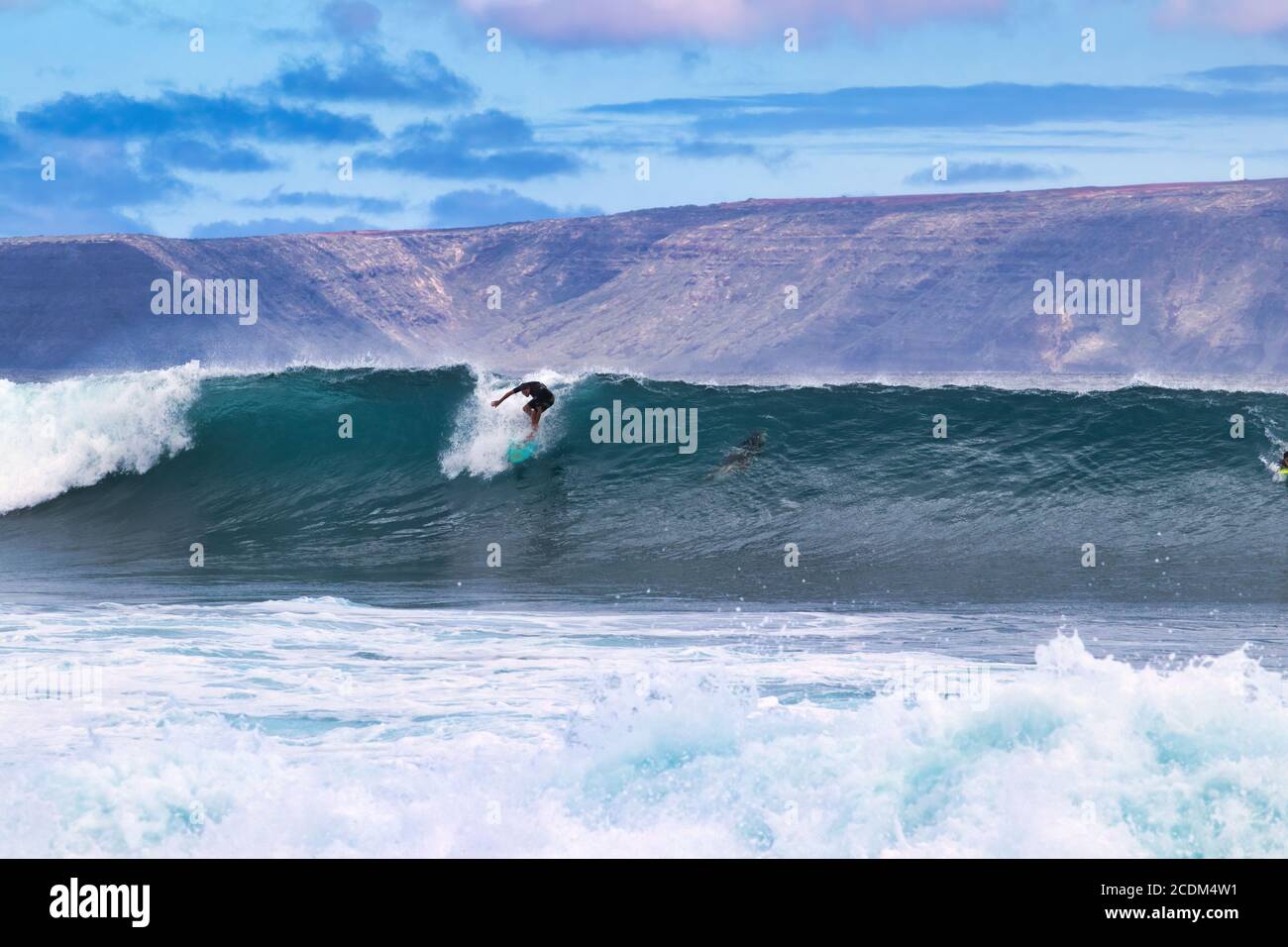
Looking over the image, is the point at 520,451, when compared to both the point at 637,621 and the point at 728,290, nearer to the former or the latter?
the point at 637,621

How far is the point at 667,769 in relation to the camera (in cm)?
674

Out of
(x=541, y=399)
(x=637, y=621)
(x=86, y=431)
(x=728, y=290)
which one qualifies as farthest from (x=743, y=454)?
(x=728, y=290)

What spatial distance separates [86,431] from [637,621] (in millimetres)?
11408

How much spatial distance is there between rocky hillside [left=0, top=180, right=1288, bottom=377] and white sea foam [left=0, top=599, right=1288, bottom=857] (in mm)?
153845

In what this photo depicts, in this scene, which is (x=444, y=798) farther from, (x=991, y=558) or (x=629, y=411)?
(x=629, y=411)

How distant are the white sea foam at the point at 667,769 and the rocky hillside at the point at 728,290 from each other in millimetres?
153845

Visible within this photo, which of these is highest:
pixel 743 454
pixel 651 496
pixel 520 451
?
pixel 520 451

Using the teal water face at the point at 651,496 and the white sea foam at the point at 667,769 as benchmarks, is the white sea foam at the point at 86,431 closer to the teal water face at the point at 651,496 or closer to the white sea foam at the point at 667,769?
the teal water face at the point at 651,496

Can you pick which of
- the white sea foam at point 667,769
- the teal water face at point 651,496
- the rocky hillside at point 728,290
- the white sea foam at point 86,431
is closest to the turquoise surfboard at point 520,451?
the teal water face at point 651,496

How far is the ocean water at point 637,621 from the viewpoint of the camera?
248 inches

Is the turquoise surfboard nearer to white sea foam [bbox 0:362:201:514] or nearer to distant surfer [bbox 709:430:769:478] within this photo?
distant surfer [bbox 709:430:769:478]

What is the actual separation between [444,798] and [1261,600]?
25.9 ft
